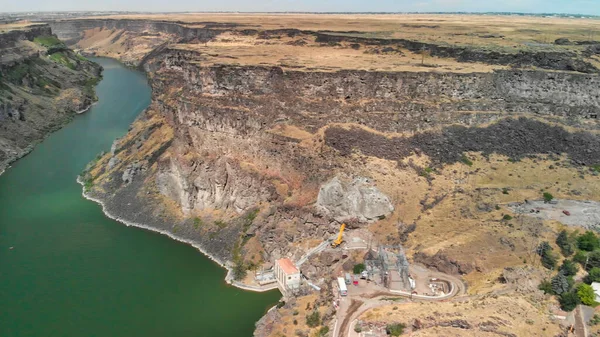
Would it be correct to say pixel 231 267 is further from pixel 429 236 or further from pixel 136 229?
pixel 429 236

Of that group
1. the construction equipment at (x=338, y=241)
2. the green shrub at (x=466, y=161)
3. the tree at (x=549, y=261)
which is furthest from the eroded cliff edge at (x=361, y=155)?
the tree at (x=549, y=261)

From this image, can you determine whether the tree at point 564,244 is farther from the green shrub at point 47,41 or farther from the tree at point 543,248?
the green shrub at point 47,41

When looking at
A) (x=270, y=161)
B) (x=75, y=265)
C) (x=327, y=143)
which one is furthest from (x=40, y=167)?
(x=327, y=143)

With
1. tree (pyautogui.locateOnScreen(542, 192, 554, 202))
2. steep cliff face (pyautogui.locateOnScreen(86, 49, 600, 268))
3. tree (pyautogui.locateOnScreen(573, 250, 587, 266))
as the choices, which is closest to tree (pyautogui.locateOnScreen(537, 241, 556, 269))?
tree (pyautogui.locateOnScreen(573, 250, 587, 266))

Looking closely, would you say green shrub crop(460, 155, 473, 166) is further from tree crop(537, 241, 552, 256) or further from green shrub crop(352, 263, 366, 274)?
green shrub crop(352, 263, 366, 274)

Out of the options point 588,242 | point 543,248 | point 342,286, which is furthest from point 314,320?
point 588,242
